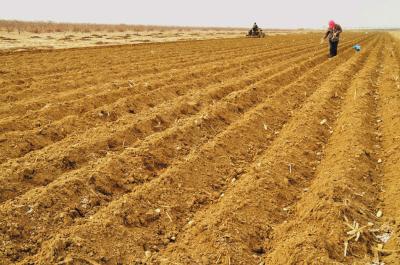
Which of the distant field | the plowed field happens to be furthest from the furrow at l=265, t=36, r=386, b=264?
the distant field

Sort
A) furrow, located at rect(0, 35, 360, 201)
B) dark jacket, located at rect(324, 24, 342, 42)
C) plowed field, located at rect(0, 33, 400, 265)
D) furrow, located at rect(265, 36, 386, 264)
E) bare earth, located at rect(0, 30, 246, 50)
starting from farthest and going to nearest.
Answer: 1. bare earth, located at rect(0, 30, 246, 50)
2. dark jacket, located at rect(324, 24, 342, 42)
3. furrow, located at rect(0, 35, 360, 201)
4. plowed field, located at rect(0, 33, 400, 265)
5. furrow, located at rect(265, 36, 386, 264)

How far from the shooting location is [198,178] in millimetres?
4723

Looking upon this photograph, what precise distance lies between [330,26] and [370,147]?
11.1 meters

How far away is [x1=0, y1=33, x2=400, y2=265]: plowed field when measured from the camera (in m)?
3.39

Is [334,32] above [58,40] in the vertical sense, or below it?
above

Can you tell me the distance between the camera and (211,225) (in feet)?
11.9

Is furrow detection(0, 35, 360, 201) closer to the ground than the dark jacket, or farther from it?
closer to the ground

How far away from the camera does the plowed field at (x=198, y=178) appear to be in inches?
133

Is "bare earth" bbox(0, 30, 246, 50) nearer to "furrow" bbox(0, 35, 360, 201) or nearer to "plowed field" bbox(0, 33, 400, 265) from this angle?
"plowed field" bbox(0, 33, 400, 265)

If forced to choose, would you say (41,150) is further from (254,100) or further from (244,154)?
(254,100)

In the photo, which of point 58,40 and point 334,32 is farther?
point 58,40

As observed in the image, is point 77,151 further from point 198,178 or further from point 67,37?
point 67,37

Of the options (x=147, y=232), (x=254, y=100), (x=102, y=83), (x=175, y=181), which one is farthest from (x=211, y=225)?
(x=102, y=83)

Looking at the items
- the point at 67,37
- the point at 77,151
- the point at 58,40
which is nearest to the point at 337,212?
the point at 77,151
